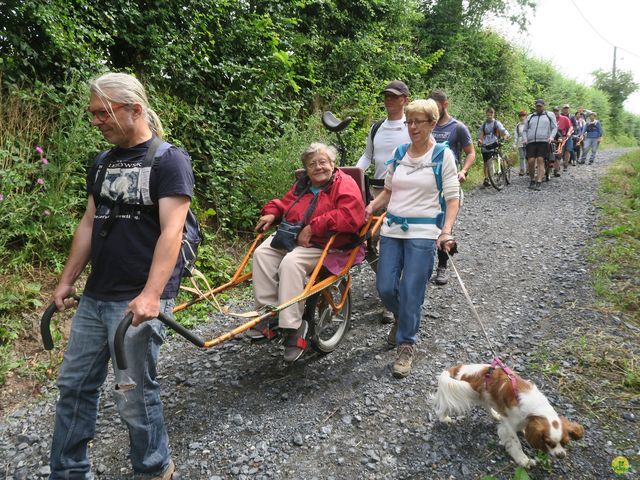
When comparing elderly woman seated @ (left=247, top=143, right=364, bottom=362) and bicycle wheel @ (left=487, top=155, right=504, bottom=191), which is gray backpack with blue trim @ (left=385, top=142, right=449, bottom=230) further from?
bicycle wheel @ (left=487, top=155, right=504, bottom=191)

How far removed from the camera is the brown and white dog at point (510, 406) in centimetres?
245

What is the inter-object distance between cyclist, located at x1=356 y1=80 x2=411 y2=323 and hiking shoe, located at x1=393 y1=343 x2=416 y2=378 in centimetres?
92

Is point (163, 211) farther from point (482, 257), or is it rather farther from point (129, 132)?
point (482, 257)

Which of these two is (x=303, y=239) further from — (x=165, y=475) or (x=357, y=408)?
(x=165, y=475)

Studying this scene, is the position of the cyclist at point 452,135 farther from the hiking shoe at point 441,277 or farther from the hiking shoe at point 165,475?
the hiking shoe at point 165,475

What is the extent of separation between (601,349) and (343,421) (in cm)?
233

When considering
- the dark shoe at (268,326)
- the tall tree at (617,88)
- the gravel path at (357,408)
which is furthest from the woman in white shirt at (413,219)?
the tall tree at (617,88)

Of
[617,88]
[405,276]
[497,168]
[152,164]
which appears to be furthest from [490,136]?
[617,88]

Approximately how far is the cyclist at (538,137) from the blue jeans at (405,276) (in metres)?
9.02

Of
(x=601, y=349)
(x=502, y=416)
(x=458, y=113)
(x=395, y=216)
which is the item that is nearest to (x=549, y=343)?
(x=601, y=349)

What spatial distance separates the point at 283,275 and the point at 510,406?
1.75 metres

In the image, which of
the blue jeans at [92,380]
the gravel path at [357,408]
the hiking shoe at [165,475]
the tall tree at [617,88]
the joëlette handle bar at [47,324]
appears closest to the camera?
the blue jeans at [92,380]

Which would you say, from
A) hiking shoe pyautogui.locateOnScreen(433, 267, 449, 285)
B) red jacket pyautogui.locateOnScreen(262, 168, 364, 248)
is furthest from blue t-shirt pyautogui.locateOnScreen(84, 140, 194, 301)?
hiking shoe pyautogui.locateOnScreen(433, 267, 449, 285)

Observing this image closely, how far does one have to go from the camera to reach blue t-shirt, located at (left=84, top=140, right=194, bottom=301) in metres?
2.03
